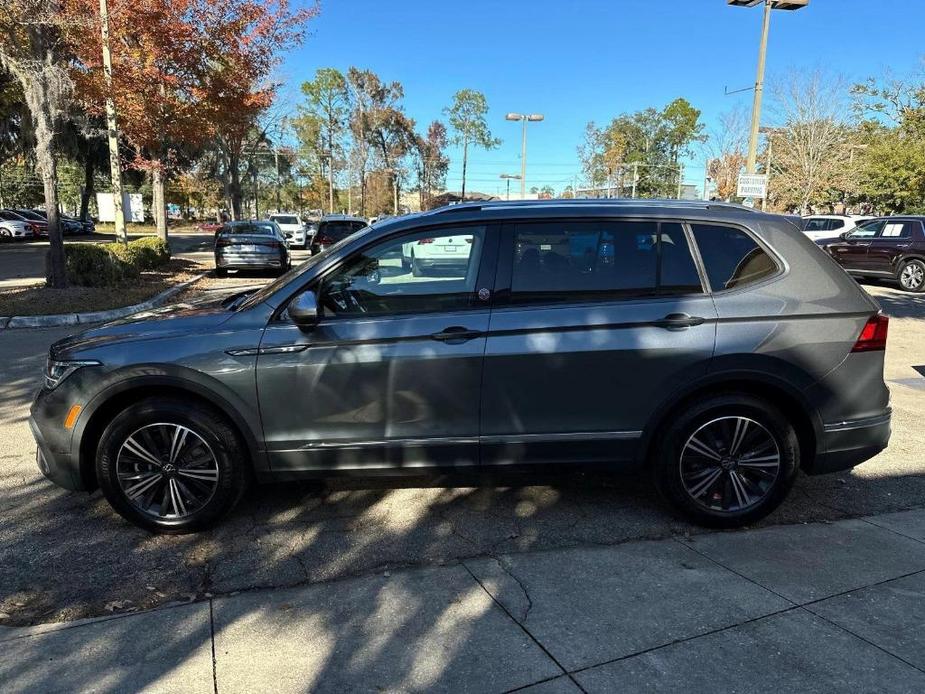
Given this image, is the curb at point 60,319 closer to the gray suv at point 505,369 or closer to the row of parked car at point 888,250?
the gray suv at point 505,369

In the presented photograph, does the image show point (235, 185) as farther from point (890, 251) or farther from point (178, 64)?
point (890, 251)

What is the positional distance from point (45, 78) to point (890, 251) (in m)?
18.7

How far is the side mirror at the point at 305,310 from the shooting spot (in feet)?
10.6

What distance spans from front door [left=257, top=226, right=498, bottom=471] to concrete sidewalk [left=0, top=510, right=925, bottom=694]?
0.66 meters

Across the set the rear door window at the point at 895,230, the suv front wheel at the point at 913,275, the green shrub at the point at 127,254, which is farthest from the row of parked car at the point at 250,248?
the suv front wheel at the point at 913,275

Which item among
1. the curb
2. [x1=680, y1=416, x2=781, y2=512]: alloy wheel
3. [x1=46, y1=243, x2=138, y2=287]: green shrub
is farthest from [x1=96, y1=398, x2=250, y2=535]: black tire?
[x1=46, y1=243, x2=138, y2=287]: green shrub

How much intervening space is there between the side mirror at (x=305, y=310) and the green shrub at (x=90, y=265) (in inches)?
451

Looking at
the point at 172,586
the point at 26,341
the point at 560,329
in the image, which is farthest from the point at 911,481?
the point at 26,341

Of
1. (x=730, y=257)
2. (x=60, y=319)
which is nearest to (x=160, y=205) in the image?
(x=60, y=319)

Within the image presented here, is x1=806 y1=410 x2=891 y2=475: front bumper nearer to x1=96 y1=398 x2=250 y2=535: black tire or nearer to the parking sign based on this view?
x1=96 y1=398 x2=250 y2=535: black tire

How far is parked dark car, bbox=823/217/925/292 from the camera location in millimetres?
15203

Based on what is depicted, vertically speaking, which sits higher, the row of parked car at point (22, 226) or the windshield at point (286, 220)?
the windshield at point (286, 220)

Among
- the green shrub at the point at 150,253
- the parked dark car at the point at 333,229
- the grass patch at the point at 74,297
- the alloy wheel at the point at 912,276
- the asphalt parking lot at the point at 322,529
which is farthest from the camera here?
the parked dark car at the point at 333,229

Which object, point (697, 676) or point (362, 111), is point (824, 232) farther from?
point (362, 111)
